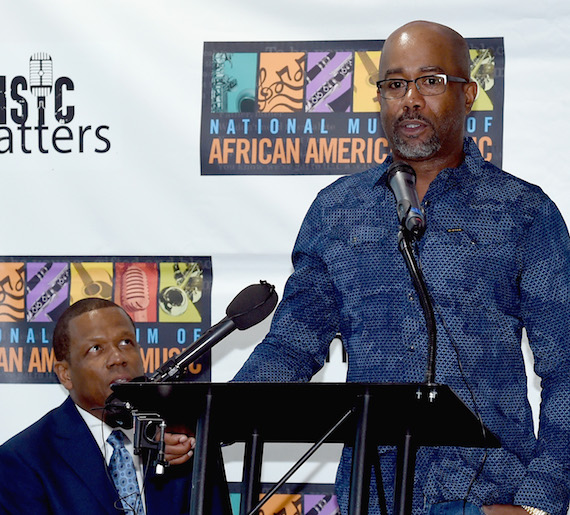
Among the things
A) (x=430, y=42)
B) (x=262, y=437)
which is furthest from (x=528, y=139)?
(x=262, y=437)

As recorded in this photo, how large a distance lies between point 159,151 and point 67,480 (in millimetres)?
1372

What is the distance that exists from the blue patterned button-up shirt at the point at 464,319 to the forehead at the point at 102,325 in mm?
1262

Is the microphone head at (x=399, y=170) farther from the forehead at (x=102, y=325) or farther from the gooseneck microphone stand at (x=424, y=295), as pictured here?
the forehead at (x=102, y=325)

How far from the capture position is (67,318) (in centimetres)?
408

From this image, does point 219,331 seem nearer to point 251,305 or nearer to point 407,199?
point 251,305

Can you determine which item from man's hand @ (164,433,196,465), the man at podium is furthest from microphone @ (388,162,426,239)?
man's hand @ (164,433,196,465)

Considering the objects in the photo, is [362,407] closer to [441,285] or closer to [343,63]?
[441,285]

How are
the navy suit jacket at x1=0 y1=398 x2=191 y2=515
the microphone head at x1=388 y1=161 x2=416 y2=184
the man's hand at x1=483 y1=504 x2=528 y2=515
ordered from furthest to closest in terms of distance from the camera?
the navy suit jacket at x1=0 y1=398 x2=191 y2=515, the man's hand at x1=483 y1=504 x2=528 y2=515, the microphone head at x1=388 y1=161 x2=416 y2=184

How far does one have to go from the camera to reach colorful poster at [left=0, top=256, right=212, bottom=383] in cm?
411

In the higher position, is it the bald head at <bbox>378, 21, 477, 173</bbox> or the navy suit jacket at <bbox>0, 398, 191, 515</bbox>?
the bald head at <bbox>378, 21, 477, 173</bbox>

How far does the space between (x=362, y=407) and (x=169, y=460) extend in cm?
55

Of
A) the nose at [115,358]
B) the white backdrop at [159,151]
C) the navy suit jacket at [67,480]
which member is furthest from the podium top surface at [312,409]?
the white backdrop at [159,151]

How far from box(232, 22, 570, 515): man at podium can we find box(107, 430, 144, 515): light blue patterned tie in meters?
1.10

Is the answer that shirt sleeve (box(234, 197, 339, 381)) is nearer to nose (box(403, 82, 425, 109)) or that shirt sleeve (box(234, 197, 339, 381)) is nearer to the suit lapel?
nose (box(403, 82, 425, 109))
